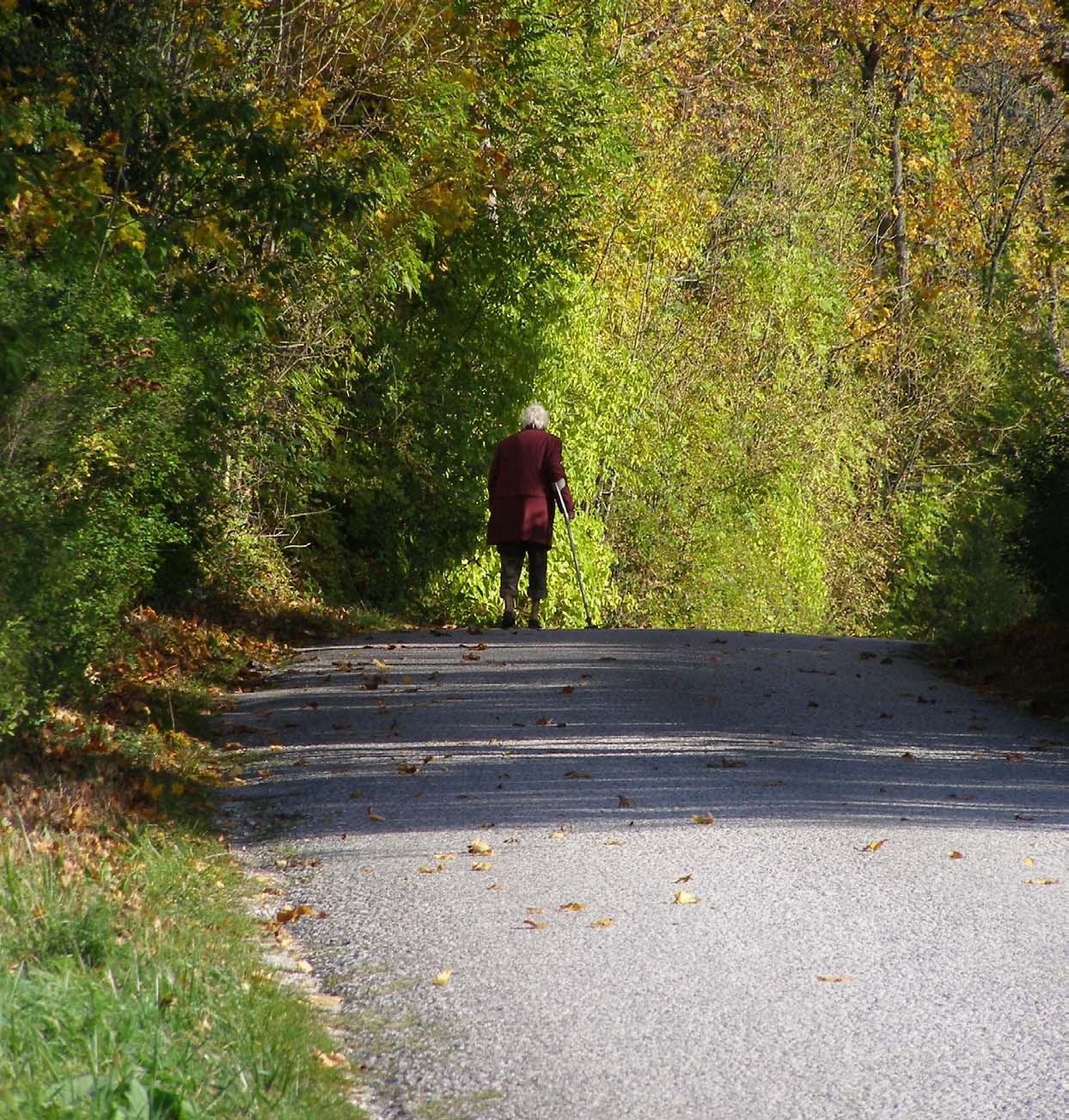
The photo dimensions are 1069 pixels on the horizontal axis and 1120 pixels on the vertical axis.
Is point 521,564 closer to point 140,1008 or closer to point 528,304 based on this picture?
point 528,304

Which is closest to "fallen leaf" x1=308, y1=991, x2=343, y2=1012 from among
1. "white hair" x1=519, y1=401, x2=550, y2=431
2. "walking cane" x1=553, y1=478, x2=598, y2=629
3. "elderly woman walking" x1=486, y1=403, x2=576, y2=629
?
"elderly woman walking" x1=486, y1=403, x2=576, y2=629

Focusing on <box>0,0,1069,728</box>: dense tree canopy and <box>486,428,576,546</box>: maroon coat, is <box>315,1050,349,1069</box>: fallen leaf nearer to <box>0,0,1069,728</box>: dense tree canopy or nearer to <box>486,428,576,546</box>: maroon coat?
<box>0,0,1069,728</box>: dense tree canopy

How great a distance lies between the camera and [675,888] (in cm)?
665

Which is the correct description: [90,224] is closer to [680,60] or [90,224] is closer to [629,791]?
[629,791]

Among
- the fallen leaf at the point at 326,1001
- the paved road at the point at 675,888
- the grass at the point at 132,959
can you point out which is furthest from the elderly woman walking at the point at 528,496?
the fallen leaf at the point at 326,1001

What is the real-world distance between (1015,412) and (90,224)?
2725 cm

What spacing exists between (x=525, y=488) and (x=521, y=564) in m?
0.94

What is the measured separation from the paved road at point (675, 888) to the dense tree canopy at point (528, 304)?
1943 millimetres

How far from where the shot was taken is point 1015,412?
114 ft

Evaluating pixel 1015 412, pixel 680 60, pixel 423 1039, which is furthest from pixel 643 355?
pixel 423 1039

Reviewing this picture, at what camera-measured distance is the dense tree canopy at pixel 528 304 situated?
9789mm

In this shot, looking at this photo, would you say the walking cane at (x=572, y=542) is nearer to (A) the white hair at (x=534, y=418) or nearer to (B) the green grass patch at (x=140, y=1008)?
(A) the white hair at (x=534, y=418)

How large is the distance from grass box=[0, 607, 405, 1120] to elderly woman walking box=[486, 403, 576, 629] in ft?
25.4

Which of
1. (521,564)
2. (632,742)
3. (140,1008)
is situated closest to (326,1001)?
(140,1008)
